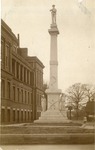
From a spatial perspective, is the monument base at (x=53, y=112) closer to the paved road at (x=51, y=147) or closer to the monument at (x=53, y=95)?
the monument at (x=53, y=95)

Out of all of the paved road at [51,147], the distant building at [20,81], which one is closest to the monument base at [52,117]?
the distant building at [20,81]

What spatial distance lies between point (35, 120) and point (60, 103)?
321 cm

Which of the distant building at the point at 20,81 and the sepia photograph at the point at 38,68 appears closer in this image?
the sepia photograph at the point at 38,68

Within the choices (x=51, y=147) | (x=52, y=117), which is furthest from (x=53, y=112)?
(x=51, y=147)

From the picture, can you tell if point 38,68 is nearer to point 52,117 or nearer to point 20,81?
point 20,81

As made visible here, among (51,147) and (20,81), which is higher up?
(20,81)

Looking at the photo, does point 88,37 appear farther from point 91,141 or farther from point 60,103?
point 60,103

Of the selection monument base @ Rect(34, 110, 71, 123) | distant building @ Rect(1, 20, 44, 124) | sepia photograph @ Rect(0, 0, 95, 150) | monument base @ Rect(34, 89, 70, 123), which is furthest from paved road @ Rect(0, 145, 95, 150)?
monument base @ Rect(34, 110, 71, 123)

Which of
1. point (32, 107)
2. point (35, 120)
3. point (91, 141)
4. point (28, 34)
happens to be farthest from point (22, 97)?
point (91, 141)

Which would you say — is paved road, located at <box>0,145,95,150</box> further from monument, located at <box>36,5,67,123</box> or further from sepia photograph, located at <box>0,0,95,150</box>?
monument, located at <box>36,5,67,123</box>

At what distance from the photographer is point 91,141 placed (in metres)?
8.29

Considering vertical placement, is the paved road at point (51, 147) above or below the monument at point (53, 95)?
below

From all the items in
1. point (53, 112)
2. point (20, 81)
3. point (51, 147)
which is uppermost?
point (20, 81)

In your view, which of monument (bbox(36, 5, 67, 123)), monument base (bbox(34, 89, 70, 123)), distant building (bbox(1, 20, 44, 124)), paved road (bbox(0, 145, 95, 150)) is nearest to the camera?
paved road (bbox(0, 145, 95, 150))
